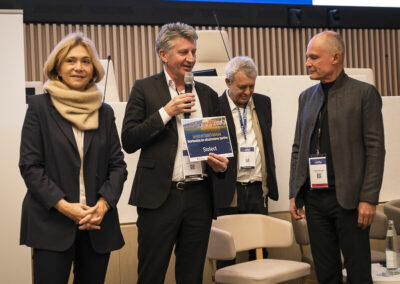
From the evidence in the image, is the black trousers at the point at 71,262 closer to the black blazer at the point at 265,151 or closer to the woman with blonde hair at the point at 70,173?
the woman with blonde hair at the point at 70,173

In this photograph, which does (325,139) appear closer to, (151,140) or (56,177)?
(151,140)

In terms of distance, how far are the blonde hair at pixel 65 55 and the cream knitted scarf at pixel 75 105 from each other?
0.05 meters

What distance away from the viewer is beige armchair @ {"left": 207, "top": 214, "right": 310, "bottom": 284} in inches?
127

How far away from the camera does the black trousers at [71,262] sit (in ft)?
7.08

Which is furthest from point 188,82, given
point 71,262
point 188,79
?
point 71,262

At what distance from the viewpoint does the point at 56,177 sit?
226cm

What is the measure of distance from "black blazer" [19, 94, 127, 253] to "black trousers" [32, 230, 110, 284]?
0.12 ft

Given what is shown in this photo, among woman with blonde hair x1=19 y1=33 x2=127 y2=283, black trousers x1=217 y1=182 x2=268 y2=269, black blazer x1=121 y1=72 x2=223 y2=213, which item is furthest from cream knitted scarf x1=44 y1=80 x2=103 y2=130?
black trousers x1=217 y1=182 x2=268 y2=269

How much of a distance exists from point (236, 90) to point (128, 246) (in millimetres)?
1311

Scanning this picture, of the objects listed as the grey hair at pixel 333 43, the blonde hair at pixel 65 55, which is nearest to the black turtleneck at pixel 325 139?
the grey hair at pixel 333 43

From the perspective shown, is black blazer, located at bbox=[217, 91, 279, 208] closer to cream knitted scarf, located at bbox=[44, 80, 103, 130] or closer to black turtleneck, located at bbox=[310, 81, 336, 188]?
black turtleneck, located at bbox=[310, 81, 336, 188]

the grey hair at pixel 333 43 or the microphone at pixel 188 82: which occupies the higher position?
→ the grey hair at pixel 333 43

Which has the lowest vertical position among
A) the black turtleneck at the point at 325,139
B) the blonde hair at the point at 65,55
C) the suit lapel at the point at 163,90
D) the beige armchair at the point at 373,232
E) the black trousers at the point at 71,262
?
the beige armchair at the point at 373,232

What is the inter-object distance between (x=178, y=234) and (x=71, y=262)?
24.2 inches
